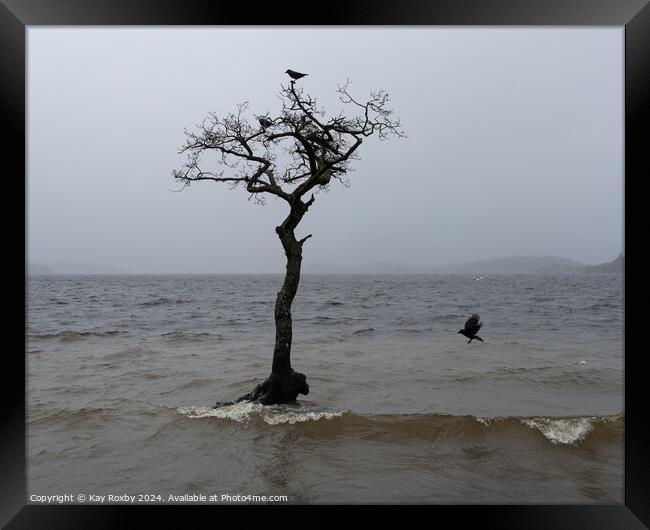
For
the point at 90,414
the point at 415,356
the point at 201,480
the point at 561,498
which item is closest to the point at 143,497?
the point at 201,480

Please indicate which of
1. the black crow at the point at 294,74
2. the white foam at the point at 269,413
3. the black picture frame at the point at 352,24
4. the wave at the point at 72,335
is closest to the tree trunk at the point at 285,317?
the white foam at the point at 269,413

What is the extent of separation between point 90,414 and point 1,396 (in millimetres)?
4653

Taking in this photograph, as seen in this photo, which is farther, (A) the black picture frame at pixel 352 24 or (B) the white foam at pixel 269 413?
(B) the white foam at pixel 269 413

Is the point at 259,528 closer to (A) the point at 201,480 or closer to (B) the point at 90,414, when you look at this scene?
(A) the point at 201,480

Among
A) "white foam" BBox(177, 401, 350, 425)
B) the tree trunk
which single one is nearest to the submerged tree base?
the tree trunk

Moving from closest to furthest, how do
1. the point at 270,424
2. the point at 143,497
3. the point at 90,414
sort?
the point at 143,497
the point at 270,424
the point at 90,414

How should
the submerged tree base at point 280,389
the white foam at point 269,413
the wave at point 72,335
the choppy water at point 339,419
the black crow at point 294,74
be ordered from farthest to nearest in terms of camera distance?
the wave at point 72,335
the submerged tree base at point 280,389
the white foam at point 269,413
the black crow at point 294,74
the choppy water at point 339,419

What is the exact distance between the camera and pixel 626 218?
16.0ft

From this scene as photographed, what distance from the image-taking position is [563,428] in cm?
759

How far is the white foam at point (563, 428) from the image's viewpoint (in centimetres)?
734

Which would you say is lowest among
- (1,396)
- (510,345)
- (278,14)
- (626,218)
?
(510,345)

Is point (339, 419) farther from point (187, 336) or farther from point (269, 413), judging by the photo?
point (187, 336)

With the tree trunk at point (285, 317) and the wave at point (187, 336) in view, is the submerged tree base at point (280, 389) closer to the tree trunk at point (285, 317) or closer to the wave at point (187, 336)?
the tree trunk at point (285, 317)

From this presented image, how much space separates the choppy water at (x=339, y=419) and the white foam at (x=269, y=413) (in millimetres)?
30
